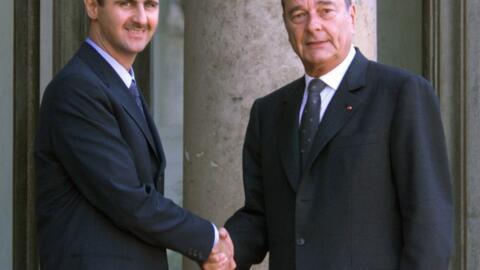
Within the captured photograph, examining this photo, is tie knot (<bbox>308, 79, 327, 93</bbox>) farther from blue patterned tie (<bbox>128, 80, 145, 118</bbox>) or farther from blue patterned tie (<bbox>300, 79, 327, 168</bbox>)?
blue patterned tie (<bbox>128, 80, 145, 118</bbox>)

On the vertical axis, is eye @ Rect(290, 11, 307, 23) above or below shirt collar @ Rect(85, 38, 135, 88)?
above

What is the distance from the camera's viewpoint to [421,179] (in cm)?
350

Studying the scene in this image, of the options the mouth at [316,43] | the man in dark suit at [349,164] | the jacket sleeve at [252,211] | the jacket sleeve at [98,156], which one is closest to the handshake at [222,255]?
the jacket sleeve at [252,211]

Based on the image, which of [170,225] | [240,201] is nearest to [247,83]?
[240,201]

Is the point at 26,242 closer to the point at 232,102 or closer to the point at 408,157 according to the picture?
the point at 232,102

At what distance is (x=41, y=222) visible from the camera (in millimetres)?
3734

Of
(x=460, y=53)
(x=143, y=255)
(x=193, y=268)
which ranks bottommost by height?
(x=193, y=268)

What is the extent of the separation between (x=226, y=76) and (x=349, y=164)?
57.6 inches

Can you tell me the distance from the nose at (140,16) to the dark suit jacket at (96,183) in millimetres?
231

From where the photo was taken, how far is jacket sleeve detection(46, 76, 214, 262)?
3607 mm

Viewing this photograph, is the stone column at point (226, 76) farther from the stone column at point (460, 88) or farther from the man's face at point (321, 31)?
the stone column at point (460, 88)

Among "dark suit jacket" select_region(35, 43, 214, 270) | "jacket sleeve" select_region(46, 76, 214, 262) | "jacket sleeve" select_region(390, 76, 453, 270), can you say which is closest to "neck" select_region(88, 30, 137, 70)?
"dark suit jacket" select_region(35, 43, 214, 270)

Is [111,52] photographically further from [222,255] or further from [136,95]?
[222,255]

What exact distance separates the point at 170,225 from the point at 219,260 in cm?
34
